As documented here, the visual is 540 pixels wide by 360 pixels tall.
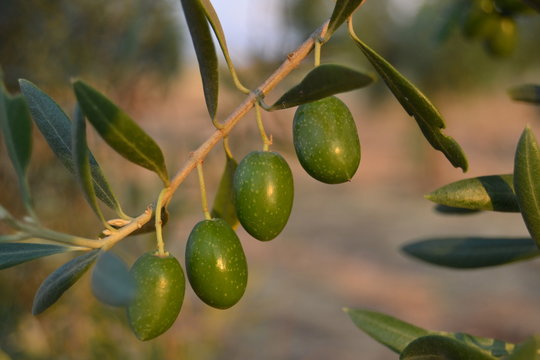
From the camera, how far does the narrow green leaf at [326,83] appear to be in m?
0.57

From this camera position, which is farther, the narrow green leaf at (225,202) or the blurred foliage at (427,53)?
the blurred foliage at (427,53)

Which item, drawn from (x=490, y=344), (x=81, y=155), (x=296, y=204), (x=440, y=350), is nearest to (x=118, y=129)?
(x=81, y=155)

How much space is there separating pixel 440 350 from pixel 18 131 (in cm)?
53

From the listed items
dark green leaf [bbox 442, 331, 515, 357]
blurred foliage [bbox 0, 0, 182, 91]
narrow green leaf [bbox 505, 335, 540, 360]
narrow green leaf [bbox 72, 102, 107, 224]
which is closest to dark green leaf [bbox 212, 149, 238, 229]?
narrow green leaf [bbox 72, 102, 107, 224]

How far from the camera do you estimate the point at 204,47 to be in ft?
2.46

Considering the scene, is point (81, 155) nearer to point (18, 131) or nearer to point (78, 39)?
point (18, 131)

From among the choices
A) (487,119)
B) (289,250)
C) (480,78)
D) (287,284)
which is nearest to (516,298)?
(287,284)

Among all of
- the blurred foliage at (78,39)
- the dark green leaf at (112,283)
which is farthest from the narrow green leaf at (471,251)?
the blurred foliage at (78,39)

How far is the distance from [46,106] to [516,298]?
789cm

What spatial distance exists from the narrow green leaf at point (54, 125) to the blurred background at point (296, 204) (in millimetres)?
749

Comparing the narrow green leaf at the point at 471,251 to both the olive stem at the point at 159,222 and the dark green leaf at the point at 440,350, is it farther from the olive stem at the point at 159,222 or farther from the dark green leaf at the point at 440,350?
the olive stem at the point at 159,222

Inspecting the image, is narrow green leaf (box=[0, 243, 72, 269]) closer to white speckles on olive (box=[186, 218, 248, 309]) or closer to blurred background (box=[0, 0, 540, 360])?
white speckles on olive (box=[186, 218, 248, 309])

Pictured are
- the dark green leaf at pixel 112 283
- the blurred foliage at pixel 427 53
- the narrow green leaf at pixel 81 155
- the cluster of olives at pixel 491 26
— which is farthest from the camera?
the blurred foliage at pixel 427 53

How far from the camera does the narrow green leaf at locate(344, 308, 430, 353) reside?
89 centimetres
